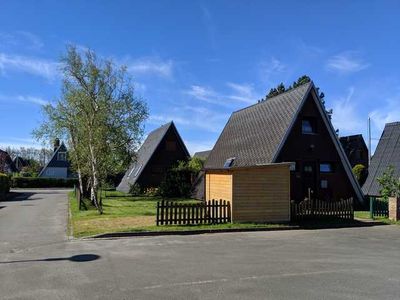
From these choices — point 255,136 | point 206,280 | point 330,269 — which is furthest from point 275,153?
point 206,280

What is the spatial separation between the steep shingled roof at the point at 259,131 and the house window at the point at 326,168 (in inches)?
145

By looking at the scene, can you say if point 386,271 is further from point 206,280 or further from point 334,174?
point 334,174

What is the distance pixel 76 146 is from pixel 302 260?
2175 cm

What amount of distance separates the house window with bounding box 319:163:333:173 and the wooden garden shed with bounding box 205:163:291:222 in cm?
795

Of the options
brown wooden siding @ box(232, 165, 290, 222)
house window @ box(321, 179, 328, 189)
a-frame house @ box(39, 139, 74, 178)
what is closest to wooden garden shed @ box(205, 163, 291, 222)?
brown wooden siding @ box(232, 165, 290, 222)

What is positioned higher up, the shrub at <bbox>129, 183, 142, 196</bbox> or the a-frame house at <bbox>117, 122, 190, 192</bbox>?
the a-frame house at <bbox>117, 122, 190, 192</bbox>

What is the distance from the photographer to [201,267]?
987 cm

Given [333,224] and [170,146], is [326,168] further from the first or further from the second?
[170,146]

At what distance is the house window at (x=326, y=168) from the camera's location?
1050 inches

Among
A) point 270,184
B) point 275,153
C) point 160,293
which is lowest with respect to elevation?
point 160,293

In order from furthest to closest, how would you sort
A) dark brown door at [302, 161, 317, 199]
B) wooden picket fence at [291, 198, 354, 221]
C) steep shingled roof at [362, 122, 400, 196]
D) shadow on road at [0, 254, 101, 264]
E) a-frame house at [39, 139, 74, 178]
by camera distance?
a-frame house at [39, 139, 74, 178] < steep shingled roof at [362, 122, 400, 196] < dark brown door at [302, 161, 317, 199] < wooden picket fence at [291, 198, 354, 221] < shadow on road at [0, 254, 101, 264]

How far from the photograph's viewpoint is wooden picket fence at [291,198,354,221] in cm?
1984

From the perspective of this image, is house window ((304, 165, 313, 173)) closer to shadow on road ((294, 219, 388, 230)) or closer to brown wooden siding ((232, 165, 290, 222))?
shadow on road ((294, 219, 388, 230))

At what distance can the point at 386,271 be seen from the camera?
31.9 feet
